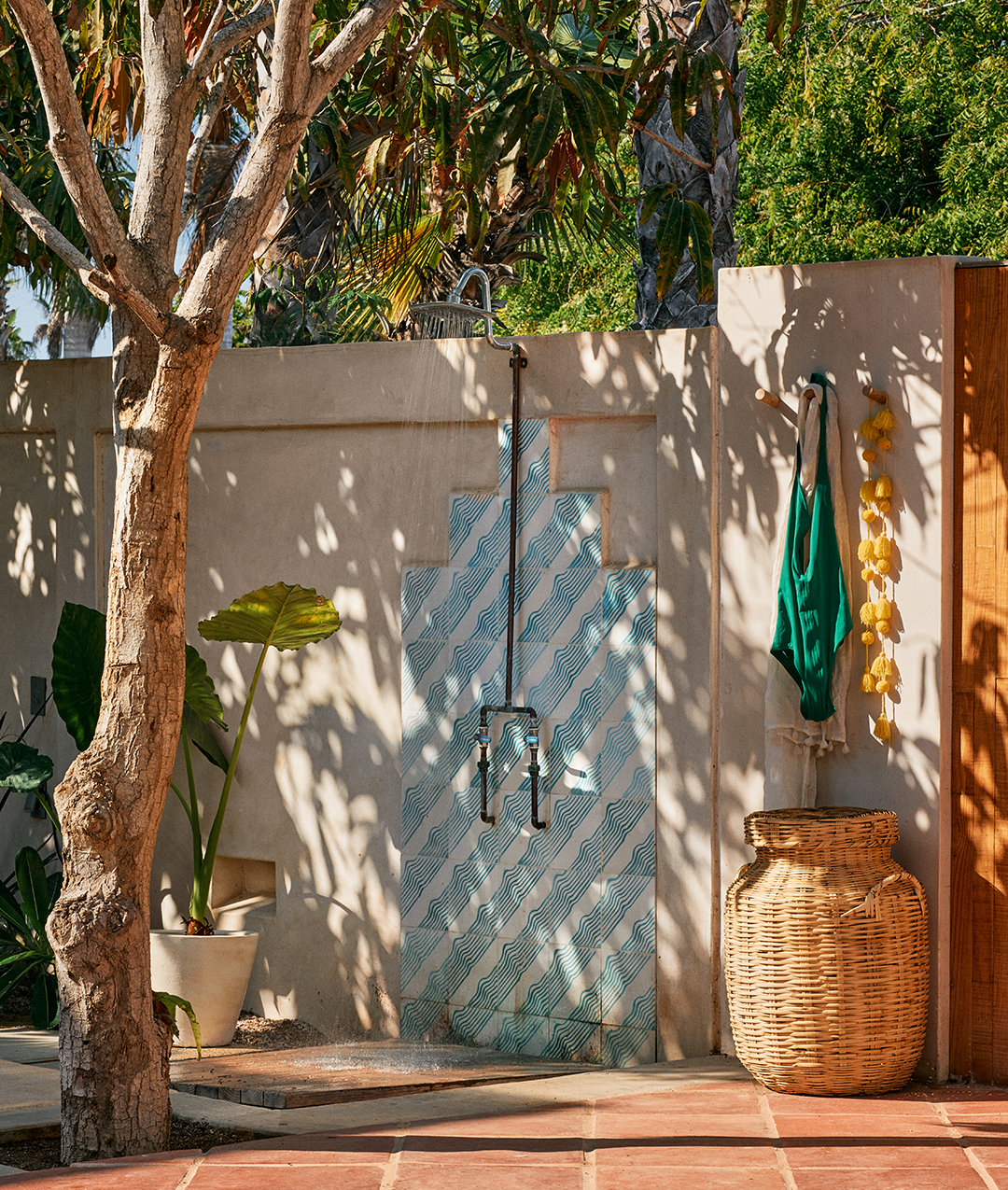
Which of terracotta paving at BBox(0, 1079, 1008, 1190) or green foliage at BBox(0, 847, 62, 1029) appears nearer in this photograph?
terracotta paving at BBox(0, 1079, 1008, 1190)

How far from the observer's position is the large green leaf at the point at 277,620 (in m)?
5.66

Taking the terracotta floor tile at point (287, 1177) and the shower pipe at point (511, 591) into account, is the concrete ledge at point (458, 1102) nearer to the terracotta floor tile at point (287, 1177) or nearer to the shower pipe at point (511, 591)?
the terracotta floor tile at point (287, 1177)

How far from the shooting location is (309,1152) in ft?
12.9

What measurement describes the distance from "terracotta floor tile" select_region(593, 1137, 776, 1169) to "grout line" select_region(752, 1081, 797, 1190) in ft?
0.06

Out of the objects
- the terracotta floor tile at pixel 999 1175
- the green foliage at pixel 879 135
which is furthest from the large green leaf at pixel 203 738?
the green foliage at pixel 879 135

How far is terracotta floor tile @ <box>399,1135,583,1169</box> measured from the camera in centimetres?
387

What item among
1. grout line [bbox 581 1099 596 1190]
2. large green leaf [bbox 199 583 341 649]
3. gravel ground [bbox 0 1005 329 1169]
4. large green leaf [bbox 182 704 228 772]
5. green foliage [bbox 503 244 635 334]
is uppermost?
green foliage [bbox 503 244 635 334]

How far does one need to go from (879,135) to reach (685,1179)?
13027 millimetres

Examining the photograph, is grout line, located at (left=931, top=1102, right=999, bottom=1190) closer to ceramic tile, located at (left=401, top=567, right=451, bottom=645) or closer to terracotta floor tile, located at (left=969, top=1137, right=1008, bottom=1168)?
terracotta floor tile, located at (left=969, top=1137, right=1008, bottom=1168)

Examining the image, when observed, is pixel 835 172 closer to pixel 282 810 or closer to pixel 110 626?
pixel 282 810

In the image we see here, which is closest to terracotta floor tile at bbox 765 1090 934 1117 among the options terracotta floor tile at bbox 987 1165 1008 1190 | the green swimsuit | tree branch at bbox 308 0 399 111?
A: terracotta floor tile at bbox 987 1165 1008 1190

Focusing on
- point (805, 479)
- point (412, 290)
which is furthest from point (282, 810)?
point (412, 290)

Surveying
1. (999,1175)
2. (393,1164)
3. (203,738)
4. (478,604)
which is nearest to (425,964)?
(203,738)

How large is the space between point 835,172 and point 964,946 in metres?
12.1
